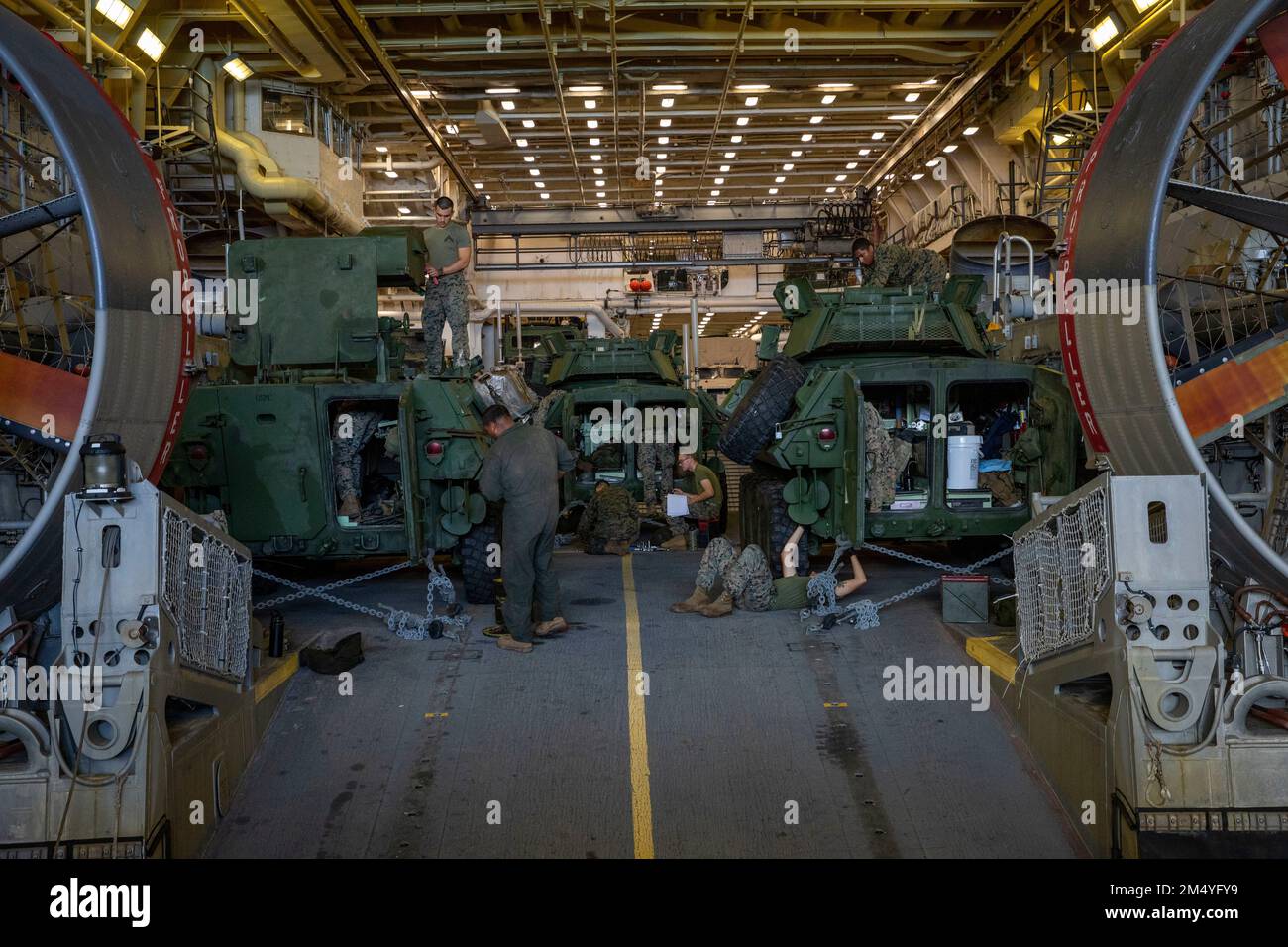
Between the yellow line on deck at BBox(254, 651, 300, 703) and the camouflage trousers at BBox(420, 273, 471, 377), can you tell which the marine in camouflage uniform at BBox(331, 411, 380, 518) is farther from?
the yellow line on deck at BBox(254, 651, 300, 703)

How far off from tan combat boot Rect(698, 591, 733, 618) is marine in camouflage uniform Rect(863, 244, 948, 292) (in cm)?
399

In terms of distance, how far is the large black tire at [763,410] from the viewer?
832 cm

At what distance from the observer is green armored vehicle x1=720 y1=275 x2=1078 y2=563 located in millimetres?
8055

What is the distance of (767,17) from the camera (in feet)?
51.6

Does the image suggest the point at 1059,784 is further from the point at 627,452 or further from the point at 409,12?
the point at 409,12

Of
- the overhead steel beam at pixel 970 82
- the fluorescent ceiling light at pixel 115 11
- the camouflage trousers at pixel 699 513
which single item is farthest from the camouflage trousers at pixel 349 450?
the overhead steel beam at pixel 970 82

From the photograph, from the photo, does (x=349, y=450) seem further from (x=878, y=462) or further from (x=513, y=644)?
(x=878, y=462)

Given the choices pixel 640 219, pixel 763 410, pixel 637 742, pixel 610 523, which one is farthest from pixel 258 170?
pixel 640 219

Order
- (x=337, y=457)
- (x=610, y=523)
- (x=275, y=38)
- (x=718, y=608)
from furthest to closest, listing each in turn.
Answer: (x=275, y=38) < (x=610, y=523) < (x=337, y=457) < (x=718, y=608)

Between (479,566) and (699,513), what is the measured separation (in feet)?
12.2

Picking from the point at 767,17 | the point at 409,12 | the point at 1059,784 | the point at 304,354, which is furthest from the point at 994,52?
the point at 1059,784

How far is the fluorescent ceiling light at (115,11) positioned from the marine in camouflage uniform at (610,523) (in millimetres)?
6900

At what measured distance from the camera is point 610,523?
37.7 ft

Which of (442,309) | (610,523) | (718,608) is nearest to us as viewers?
(718,608)
